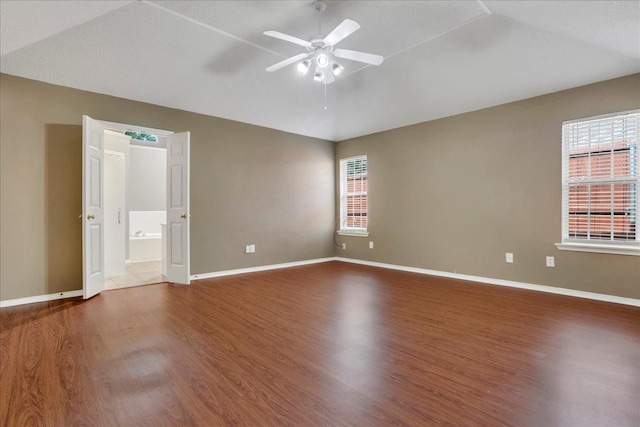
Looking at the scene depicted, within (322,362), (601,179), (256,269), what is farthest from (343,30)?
(256,269)

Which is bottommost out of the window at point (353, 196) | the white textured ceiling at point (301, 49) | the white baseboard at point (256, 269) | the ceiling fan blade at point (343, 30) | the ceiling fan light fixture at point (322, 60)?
the white baseboard at point (256, 269)

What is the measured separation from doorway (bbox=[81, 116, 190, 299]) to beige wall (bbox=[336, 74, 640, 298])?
340cm

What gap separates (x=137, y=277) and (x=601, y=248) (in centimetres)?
649

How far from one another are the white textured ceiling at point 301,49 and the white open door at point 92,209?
68 cm

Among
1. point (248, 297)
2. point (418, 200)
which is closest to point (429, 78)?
point (418, 200)

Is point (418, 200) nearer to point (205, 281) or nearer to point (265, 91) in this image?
point (265, 91)

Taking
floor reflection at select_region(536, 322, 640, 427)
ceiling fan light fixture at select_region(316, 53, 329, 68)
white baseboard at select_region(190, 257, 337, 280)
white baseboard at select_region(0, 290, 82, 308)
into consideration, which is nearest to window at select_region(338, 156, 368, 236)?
white baseboard at select_region(190, 257, 337, 280)

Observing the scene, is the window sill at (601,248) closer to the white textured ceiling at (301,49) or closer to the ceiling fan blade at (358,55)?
the white textured ceiling at (301,49)

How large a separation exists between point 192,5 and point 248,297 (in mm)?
3164

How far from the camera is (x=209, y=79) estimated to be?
4109 mm

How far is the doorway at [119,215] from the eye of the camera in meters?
3.64

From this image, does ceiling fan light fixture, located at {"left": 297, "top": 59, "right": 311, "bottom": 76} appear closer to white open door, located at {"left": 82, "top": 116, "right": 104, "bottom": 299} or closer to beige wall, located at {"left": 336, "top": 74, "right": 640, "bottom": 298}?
white open door, located at {"left": 82, "top": 116, "right": 104, "bottom": 299}

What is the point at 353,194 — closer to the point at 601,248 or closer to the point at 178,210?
the point at 178,210

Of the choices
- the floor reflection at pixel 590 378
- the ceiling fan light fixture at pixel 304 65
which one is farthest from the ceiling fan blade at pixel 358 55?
the floor reflection at pixel 590 378
